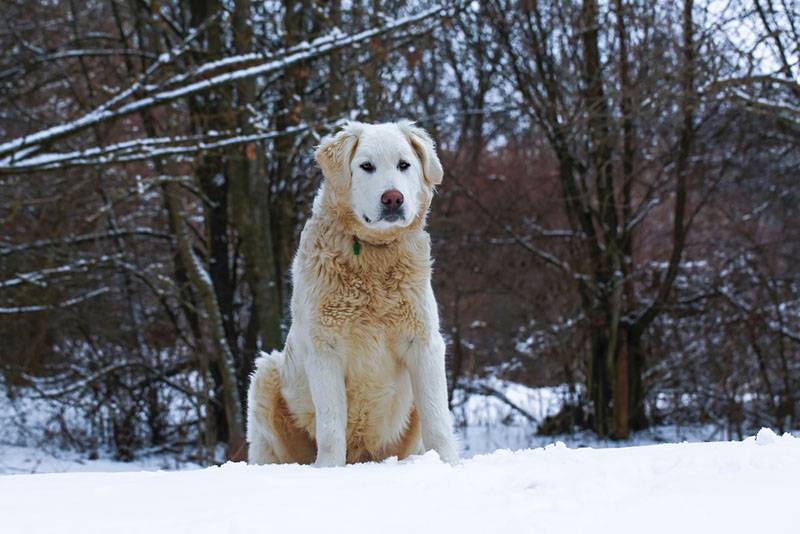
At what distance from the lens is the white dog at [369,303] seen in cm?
435

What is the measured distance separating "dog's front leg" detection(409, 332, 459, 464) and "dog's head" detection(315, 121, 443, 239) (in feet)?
2.16

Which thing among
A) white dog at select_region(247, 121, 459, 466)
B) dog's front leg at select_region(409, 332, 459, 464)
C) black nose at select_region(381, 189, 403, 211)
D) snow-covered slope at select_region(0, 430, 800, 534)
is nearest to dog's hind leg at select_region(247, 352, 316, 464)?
white dog at select_region(247, 121, 459, 466)

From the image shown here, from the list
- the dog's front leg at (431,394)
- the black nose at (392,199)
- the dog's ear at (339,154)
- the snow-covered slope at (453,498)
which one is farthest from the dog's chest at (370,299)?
the snow-covered slope at (453,498)

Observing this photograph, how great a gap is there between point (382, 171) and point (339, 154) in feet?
0.99

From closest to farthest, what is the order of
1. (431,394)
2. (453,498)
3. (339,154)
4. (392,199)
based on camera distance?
(453,498) < (392,199) < (431,394) < (339,154)

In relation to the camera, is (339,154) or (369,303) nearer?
(369,303)

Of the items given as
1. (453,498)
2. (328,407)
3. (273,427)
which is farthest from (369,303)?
(453,498)

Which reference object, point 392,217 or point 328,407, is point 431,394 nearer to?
point 328,407

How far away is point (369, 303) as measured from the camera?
4.34 m

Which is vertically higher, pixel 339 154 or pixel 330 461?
pixel 339 154

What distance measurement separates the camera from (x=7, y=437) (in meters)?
11.5

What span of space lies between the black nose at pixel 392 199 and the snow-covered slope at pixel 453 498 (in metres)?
1.43

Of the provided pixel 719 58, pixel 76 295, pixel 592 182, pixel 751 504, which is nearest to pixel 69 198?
pixel 76 295

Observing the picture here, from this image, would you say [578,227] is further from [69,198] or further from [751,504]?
[751,504]
